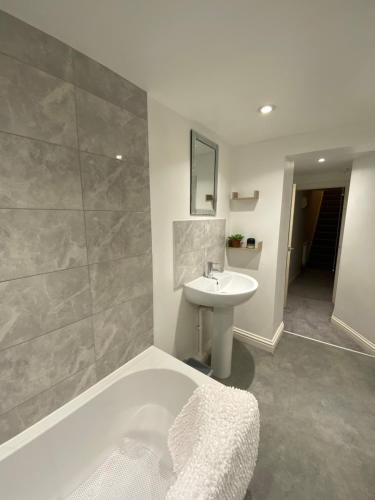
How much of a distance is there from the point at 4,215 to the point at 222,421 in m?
1.21

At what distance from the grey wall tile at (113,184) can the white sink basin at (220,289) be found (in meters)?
0.80

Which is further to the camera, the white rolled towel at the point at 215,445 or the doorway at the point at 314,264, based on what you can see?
the doorway at the point at 314,264

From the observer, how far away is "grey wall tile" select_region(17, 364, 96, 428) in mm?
935

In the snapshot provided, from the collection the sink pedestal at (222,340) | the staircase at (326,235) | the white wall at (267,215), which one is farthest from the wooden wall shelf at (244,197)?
the staircase at (326,235)

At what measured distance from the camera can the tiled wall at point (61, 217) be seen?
810mm

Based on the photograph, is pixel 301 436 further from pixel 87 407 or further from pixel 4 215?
pixel 4 215

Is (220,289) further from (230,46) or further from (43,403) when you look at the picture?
(230,46)

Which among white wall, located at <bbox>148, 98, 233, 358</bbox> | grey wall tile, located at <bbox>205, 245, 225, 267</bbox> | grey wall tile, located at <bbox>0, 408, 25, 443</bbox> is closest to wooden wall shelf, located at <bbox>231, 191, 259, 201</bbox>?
grey wall tile, located at <bbox>205, 245, 225, 267</bbox>

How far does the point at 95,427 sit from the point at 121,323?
1.86 ft

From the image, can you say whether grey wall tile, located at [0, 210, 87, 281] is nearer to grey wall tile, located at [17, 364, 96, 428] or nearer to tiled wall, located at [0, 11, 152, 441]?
tiled wall, located at [0, 11, 152, 441]

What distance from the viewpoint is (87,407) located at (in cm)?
111

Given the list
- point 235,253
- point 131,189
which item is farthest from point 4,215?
point 235,253

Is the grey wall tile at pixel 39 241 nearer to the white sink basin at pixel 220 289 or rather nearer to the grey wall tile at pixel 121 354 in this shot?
the grey wall tile at pixel 121 354

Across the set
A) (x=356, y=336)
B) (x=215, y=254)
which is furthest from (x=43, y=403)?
(x=356, y=336)
